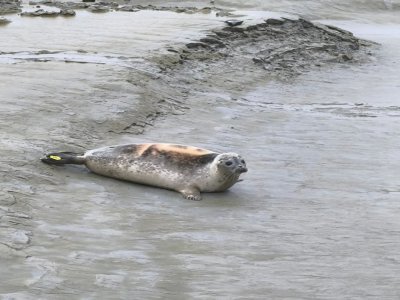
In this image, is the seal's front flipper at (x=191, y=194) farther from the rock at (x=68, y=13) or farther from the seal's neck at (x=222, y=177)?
the rock at (x=68, y=13)

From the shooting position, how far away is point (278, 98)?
37.9 ft

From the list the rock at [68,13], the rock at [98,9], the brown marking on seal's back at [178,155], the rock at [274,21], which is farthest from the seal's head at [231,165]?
the rock at [98,9]

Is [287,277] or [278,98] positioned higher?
[287,277]

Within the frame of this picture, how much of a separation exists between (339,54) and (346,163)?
8170mm

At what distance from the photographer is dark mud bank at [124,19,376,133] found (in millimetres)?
10367

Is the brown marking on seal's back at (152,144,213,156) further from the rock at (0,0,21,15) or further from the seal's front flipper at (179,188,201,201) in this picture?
the rock at (0,0,21,15)

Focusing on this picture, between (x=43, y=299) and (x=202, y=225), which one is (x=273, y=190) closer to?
(x=202, y=225)

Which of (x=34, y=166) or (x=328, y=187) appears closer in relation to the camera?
(x=34, y=166)

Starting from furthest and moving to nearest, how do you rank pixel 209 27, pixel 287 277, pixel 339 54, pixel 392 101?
pixel 339 54, pixel 209 27, pixel 392 101, pixel 287 277

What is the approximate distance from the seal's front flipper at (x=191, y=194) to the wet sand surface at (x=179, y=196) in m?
0.11

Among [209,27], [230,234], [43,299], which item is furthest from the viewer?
[209,27]

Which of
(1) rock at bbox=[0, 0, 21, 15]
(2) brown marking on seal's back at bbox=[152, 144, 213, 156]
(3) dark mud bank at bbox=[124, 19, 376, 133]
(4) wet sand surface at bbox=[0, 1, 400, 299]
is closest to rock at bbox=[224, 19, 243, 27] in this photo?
(3) dark mud bank at bbox=[124, 19, 376, 133]

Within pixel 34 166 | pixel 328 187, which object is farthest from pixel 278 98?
pixel 34 166

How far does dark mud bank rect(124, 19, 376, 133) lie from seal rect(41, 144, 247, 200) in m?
1.54
